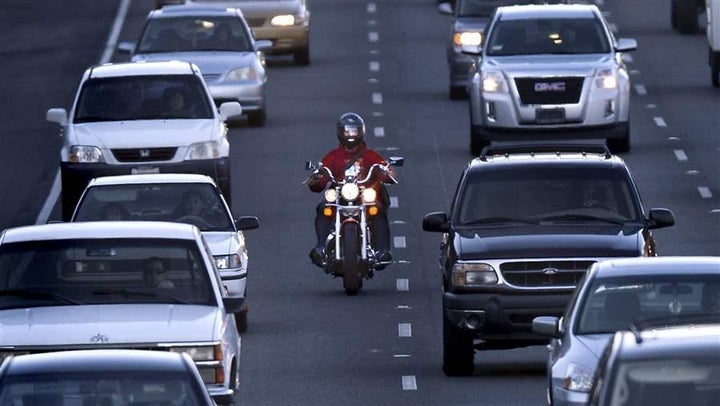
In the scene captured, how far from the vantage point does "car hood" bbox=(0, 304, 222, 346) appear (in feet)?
52.9

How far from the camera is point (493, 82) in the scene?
112 ft

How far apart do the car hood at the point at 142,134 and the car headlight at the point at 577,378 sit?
13.7 metres

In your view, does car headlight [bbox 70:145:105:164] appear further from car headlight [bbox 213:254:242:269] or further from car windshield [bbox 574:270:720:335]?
car windshield [bbox 574:270:720:335]

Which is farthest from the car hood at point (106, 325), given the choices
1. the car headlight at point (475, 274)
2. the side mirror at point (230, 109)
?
the side mirror at point (230, 109)

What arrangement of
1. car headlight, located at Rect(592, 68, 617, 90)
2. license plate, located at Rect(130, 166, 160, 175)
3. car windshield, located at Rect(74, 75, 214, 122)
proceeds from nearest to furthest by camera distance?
1. license plate, located at Rect(130, 166, 160, 175)
2. car windshield, located at Rect(74, 75, 214, 122)
3. car headlight, located at Rect(592, 68, 617, 90)

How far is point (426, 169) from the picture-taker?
34688 millimetres

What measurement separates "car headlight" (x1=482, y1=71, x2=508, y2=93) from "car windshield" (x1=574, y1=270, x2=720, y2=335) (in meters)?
17.4

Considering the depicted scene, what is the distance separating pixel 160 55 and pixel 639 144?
22.5ft

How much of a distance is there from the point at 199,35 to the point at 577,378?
22895 mm

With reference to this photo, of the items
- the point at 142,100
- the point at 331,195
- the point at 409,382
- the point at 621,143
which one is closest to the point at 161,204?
the point at 331,195

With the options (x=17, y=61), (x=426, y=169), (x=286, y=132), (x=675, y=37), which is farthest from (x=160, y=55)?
(x=675, y=37)

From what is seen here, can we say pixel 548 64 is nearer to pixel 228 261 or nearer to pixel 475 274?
pixel 228 261

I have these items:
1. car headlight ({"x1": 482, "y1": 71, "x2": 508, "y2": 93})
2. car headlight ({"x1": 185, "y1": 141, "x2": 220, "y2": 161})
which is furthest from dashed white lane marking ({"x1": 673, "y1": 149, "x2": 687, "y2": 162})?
car headlight ({"x1": 185, "y1": 141, "x2": 220, "y2": 161})

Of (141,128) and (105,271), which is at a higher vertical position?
(105,271)
